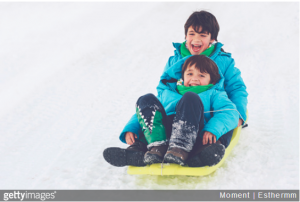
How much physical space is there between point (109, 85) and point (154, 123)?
1.80 meters

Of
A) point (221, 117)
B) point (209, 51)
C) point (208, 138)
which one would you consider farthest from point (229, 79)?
point (208, 138)

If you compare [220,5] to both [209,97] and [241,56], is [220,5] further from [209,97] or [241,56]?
[209,97]

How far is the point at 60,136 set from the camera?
2.55 m

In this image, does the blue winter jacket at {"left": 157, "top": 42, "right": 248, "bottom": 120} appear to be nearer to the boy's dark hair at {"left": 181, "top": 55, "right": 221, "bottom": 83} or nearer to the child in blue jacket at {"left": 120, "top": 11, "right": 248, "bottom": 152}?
the child in blue jacket at {"left": 120, "top": 11, "right": 248, "bottom": 152}

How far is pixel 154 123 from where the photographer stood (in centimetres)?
179

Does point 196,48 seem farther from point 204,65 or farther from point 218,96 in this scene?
point 218,96

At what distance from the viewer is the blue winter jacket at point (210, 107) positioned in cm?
Result: 183

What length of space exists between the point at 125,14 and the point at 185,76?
13.5 ft

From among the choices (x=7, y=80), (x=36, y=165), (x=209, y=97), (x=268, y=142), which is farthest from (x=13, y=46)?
(x=268, y=142)

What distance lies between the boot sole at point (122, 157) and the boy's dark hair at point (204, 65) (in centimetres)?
70

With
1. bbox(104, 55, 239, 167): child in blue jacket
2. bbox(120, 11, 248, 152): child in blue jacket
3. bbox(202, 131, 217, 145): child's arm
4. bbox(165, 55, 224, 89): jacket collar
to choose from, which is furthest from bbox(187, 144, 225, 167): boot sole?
bbox(165, 55, 224, 89): jacket collar

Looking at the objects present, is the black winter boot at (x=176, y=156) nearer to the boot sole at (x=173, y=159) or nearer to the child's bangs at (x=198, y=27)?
the boot sole at (x=173, y=159)

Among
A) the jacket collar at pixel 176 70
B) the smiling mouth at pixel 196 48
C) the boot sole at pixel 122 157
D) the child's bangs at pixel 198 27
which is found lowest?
the boot sole at pixel 122 157

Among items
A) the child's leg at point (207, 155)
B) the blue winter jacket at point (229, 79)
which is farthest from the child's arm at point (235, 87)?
the child's leg at point (207, 155)
